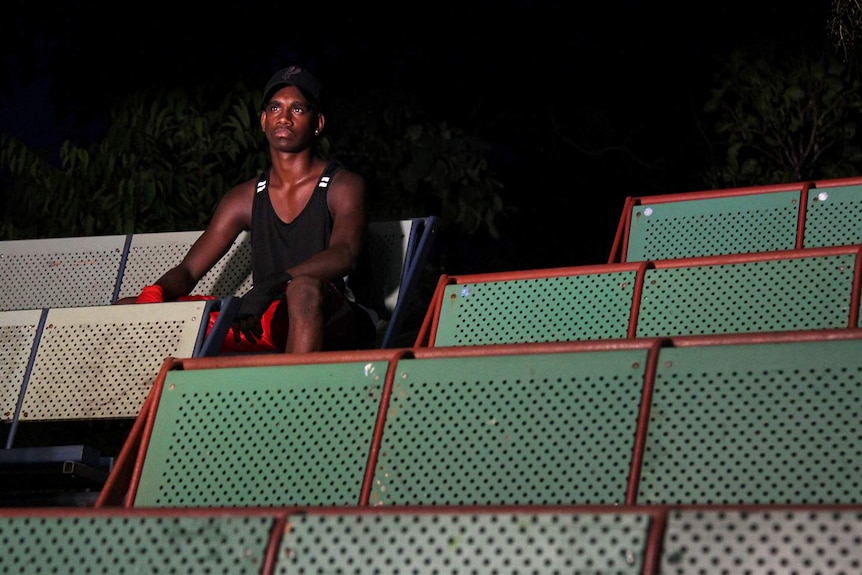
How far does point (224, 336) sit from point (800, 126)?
24.3 ft

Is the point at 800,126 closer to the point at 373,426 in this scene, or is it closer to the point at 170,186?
the point at 170,186

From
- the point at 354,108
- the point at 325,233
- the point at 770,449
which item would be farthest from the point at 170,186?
the point at 770,449

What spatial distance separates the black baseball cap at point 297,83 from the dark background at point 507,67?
421 cm

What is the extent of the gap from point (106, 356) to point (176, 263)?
180cm

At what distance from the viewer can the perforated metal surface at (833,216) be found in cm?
671

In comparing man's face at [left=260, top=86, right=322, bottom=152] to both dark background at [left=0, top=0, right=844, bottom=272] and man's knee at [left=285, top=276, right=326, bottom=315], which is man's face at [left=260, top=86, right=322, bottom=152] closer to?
man's knee at [left=285, top=276, right=326, bottom=315]

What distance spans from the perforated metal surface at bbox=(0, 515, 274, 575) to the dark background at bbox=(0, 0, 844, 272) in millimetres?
7733

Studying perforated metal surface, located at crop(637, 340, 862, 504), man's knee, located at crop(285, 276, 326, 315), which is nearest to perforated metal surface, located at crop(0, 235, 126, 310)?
man's knee, located at crop(285, 276, 326, 315)

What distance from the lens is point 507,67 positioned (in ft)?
46.2

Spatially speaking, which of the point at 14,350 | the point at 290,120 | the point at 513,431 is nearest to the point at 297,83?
the point at 290,120

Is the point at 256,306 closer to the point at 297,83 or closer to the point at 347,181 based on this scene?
the point at 347,181

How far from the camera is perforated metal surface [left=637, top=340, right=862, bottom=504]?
3469mm

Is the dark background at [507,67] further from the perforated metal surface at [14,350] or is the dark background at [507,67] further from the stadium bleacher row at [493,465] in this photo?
the stadium bleacher row at [493,465]

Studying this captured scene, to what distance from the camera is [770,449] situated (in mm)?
3537
